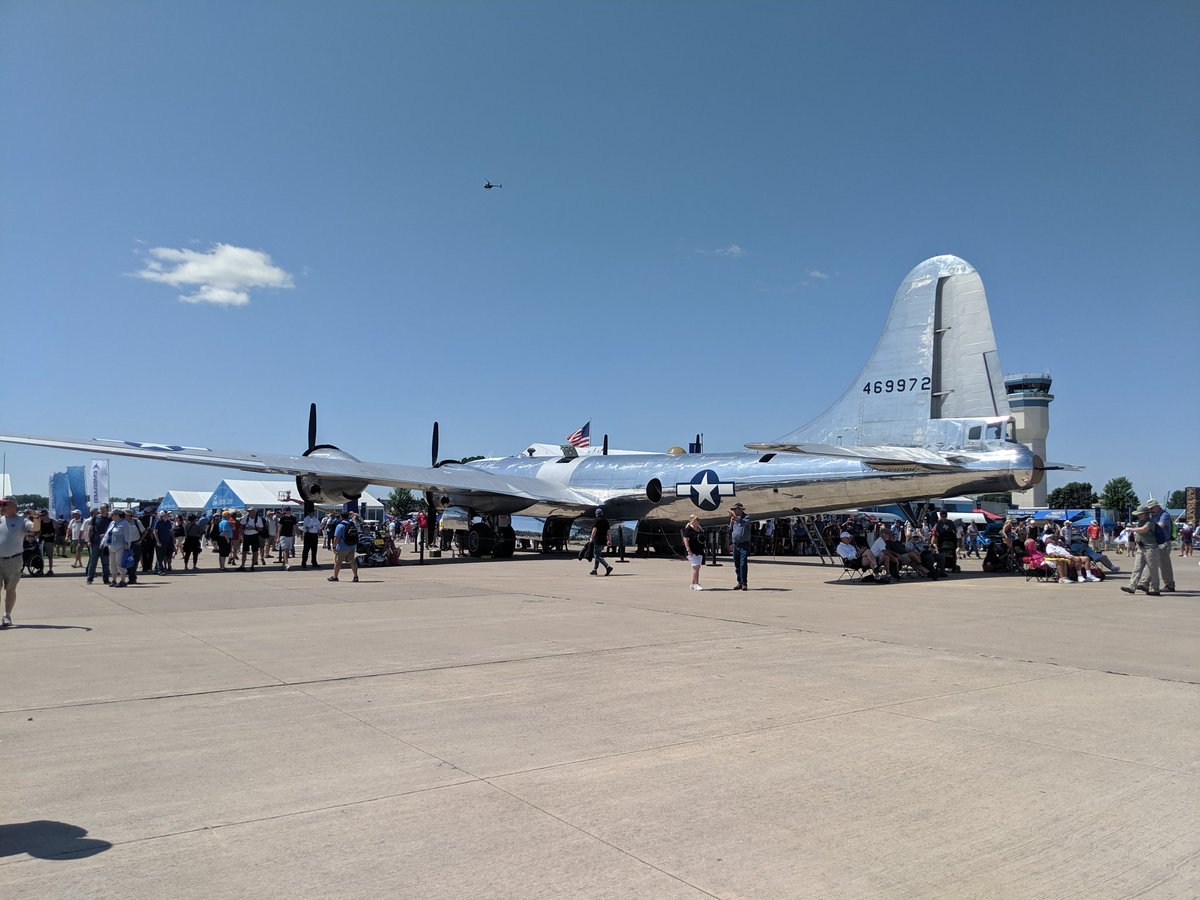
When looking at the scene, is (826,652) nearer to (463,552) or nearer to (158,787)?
(158,787)

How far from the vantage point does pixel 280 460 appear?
23219 millimetres

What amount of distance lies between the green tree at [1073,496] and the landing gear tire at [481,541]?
9518 centimetres

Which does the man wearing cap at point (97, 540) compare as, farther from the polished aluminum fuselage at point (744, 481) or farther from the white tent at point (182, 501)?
the white tent at point (182, 501)

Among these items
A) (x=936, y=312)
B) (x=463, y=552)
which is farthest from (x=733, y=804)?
(x=463, y=552)

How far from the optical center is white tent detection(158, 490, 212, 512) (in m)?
53.3

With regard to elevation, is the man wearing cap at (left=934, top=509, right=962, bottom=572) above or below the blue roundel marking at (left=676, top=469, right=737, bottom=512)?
below

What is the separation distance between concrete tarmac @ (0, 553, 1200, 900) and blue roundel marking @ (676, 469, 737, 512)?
13.3 meters

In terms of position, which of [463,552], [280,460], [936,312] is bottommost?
[463,552]

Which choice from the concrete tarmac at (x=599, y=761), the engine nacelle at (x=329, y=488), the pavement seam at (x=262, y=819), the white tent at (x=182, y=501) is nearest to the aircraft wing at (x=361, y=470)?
the engine nacelle at (x=329, y=488)

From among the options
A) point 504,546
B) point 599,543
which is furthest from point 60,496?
point 599,543

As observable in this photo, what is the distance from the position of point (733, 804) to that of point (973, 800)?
48.7 inches

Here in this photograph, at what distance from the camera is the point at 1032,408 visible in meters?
105

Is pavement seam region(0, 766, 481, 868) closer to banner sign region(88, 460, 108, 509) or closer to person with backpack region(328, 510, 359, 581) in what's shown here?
person with backpack region(328, 510, 359, 581)

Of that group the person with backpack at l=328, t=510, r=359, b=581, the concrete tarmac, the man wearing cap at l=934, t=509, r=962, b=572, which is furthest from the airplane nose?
the person with backpack at l=328, t=510, r=359, b=581
